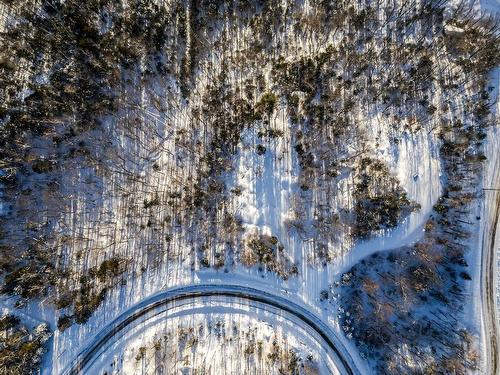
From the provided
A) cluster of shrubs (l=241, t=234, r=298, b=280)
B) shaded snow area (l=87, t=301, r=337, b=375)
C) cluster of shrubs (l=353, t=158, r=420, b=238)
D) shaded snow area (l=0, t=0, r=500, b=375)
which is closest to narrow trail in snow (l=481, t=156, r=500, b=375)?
shaded snow area (l=0, t=0, r=500, b=375)

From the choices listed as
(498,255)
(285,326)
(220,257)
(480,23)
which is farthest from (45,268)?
(480,23)

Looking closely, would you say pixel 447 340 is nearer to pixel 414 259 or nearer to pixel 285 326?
pixel 414 259

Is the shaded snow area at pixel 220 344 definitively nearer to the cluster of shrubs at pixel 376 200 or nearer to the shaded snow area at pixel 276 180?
the shaded snow area at pixel 276 180

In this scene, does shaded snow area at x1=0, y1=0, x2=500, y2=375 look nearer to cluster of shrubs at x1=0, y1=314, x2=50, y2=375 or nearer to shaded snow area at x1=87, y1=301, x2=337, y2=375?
shaded snow area at x1=87, y1=301, x2=337, y2=375

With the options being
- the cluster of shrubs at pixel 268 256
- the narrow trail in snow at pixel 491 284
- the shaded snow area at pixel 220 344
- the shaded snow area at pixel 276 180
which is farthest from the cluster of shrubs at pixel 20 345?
the narrow trail in snow at pixel 491 284

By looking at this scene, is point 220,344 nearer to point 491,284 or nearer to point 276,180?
point 276,180

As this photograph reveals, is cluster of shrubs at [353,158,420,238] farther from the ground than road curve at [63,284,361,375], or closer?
farther from the ground

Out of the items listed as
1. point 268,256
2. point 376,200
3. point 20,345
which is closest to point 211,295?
point 268,256
